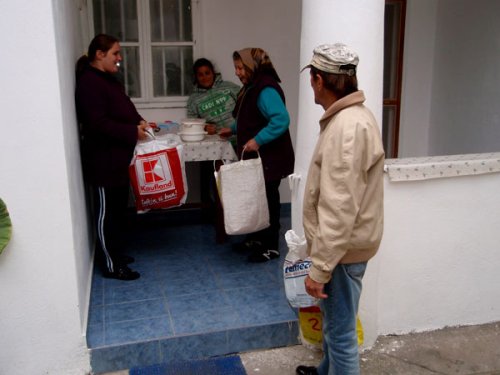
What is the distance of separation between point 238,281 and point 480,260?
1.71 m

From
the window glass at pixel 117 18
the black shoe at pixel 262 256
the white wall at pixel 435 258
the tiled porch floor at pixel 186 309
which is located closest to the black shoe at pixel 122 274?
the tiled porch floor at pixel 186 309

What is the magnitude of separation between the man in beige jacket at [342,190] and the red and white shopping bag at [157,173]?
1.77 metres

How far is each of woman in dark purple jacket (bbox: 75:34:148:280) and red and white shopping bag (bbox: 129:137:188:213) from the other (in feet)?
0.26

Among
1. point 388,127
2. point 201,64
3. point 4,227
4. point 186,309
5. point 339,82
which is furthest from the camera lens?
point 388,127

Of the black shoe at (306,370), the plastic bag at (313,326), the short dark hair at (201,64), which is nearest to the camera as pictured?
the black shoe at (306,370)

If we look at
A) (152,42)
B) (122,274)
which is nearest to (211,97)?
(152,42)

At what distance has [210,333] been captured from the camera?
327 cm

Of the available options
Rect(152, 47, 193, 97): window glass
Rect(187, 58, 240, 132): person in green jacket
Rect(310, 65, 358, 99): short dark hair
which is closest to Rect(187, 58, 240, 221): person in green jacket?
Rect(187, 58, 240, 132): person in green jacket

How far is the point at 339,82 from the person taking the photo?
7.61 ft

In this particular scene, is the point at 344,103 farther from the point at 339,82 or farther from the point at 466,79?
the point at 466,79

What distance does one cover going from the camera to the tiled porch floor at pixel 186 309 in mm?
3193

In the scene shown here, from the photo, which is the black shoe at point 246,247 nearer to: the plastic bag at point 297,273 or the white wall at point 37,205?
the plastic bag at point 297,273

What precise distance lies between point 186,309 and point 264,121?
152 centimetres

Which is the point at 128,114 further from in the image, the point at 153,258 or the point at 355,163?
the point at 355,163
